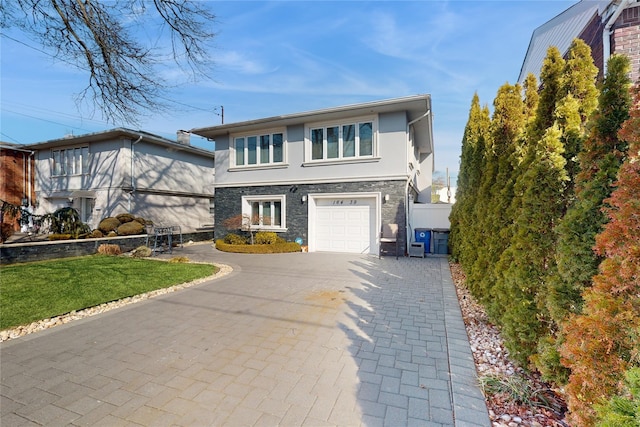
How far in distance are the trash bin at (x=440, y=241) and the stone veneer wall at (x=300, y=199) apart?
4.55ft

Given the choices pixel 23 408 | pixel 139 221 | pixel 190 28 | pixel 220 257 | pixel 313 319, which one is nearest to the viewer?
pixel 23 408

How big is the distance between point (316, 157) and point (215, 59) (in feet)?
17.5

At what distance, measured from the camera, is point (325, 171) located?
11391mm

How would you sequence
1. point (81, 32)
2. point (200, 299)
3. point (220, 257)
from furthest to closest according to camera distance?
point (220, 257) < point (81, 32) < point (200, 299)

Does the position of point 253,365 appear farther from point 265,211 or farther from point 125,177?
point 125,177

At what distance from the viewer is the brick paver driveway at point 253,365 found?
7.68ft

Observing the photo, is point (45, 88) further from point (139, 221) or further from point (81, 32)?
point (139, 221)

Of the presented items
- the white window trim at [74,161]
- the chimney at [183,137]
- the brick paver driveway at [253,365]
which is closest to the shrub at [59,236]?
the white window trim at [74,161]

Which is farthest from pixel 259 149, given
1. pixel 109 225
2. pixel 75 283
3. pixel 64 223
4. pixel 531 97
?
pixel 531 97

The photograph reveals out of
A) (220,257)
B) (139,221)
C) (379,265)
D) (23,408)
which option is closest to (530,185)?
(23,408)

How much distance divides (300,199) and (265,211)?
6.70 ft

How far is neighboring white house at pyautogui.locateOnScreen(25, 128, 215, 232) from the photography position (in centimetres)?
1448

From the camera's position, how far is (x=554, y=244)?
9.33 feet

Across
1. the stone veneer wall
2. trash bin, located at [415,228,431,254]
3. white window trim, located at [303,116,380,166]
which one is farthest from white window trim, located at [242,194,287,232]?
trash bin, located at [415,228,431,254]
